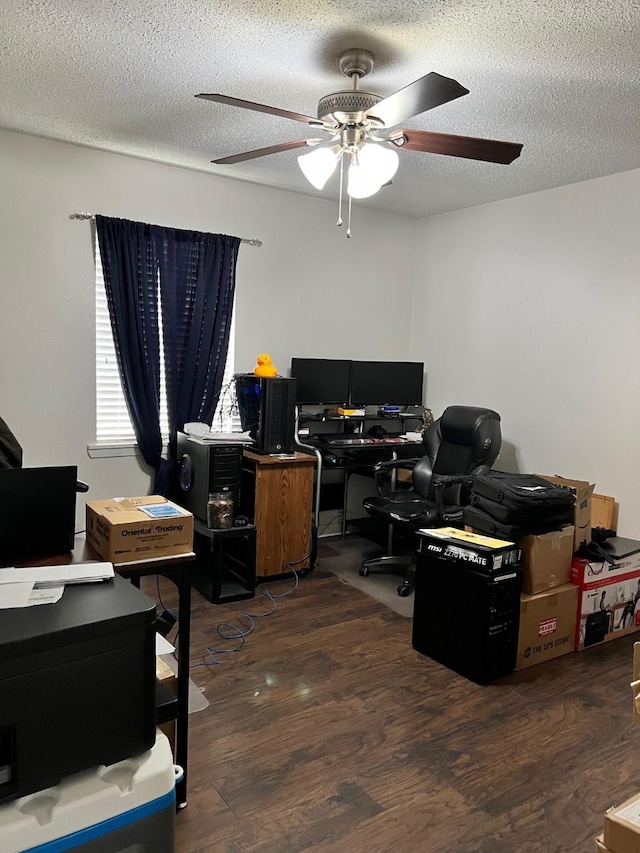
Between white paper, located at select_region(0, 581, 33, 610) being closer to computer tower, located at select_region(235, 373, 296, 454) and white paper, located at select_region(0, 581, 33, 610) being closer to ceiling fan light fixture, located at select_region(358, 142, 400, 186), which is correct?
ceiling fan light fixture, located at select_region(358, 142, 400, 186)

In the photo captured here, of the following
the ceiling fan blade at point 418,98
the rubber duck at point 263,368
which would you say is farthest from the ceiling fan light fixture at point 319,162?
the rubber duck at point 263,368

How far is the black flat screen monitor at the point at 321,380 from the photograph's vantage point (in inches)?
179

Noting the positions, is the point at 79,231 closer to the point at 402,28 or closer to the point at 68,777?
the point at 402,28

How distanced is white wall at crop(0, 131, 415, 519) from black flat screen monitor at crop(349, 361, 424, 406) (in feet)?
1.00

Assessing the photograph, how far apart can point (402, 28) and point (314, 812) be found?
2753 millimetres

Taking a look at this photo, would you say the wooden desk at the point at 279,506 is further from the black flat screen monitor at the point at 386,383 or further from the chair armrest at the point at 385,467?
the black flat screen monitor at the point at 386,383

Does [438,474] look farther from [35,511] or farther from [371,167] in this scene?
[35,511]

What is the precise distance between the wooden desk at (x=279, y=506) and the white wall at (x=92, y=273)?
0.84m

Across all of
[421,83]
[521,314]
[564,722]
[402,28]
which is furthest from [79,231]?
[564,722]

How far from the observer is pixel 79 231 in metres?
3.79

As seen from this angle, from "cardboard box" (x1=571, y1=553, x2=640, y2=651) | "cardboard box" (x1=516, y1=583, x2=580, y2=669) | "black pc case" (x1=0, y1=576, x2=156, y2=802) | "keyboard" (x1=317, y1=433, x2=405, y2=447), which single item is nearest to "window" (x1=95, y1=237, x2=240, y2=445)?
"keyboard" (x1=317, y1=433, x2=405, y2=447)

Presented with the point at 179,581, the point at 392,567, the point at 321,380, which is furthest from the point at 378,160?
the point at 392,567

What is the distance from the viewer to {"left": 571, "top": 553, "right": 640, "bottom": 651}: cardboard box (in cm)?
316

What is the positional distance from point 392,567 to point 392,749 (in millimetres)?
1999
